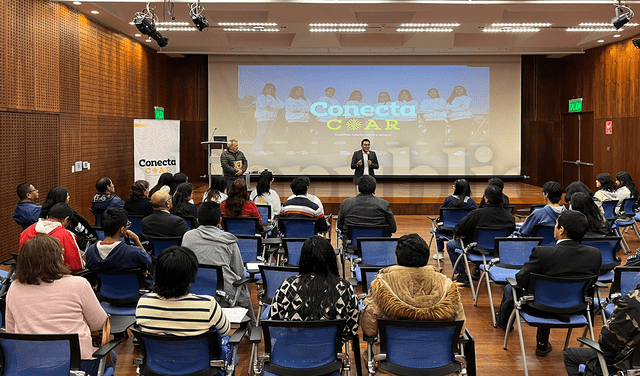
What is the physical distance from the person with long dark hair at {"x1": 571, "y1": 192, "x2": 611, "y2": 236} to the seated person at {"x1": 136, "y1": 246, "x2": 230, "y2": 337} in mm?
3642

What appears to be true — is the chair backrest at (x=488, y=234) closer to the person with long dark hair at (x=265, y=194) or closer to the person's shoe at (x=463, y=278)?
the person's shoe at (x=463, y=278)

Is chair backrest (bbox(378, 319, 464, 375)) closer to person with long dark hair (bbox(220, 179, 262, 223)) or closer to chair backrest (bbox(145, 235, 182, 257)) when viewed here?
chair backrest (bbox(145, 235, 182, 257))

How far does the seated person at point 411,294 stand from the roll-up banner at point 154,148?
8073mm

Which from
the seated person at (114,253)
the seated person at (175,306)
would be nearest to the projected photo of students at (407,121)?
the seated person at (114,253)

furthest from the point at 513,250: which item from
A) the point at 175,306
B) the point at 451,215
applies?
the point at 175,306

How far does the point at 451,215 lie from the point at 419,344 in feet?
13.7

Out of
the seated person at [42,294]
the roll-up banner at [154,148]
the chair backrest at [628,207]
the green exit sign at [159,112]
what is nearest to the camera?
the seated person at [42,294]

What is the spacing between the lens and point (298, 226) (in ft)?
19.5

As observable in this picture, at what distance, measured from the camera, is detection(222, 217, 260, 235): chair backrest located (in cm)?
559

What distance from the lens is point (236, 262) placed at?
13.2 ft

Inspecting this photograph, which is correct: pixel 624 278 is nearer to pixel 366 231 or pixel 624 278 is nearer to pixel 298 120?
pixel 366 231

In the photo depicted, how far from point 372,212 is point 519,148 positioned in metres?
10.5

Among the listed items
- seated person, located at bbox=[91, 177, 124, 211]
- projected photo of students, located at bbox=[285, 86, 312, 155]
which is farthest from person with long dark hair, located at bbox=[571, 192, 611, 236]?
projected photo of students, located at bbox=[285, 86, 312, 155]

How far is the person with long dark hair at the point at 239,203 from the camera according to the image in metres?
5.78
